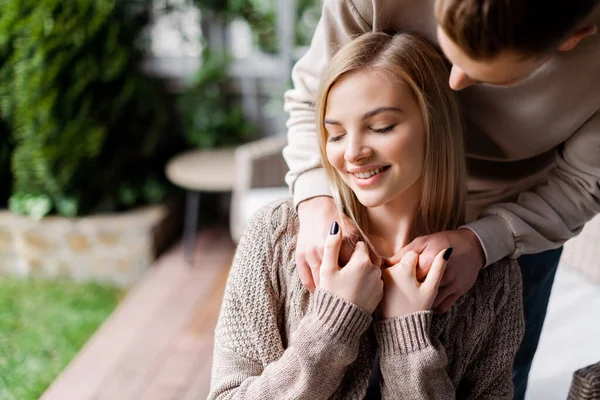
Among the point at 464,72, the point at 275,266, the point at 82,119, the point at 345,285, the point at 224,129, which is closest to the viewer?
the point at 464,72

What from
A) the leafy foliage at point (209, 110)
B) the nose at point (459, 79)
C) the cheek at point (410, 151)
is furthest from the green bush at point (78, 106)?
the nose at point (459, 79)

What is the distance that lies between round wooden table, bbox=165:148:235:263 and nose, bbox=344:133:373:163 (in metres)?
2.04

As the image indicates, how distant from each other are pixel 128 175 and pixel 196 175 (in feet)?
1.55

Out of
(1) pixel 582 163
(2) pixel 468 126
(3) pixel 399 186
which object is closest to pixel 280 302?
(3) pixel 399 186

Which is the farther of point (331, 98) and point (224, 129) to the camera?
point (224, 129)

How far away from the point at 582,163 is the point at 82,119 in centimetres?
240

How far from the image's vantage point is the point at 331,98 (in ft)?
3.41

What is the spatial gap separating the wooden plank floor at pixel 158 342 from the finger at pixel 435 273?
156cm

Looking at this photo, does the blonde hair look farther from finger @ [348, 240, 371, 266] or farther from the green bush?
the green bush

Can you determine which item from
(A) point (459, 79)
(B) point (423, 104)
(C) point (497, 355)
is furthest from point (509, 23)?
(C) point (497, 355)

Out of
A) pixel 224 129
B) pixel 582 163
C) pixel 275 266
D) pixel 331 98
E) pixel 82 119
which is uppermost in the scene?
pixel 331 98

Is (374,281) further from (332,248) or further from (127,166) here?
(127,166)

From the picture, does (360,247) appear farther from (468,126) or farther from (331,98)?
(468,126)

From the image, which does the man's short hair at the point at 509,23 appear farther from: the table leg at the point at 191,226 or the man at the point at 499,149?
the table leg at the point at 191,226
